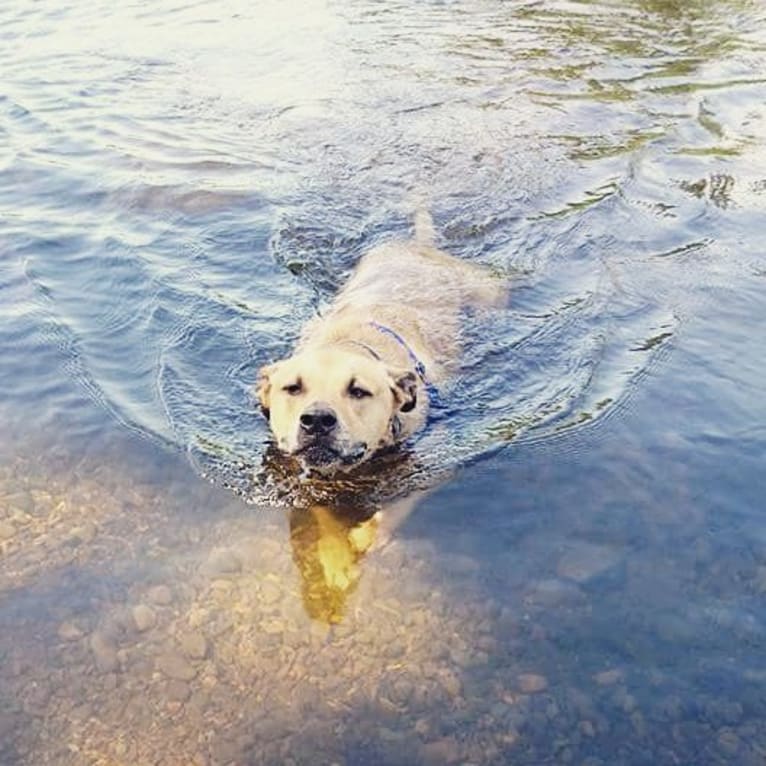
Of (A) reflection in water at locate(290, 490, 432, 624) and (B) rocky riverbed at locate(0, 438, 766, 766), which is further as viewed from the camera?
(A) reflection in water at locate(290, 490, 432, 624)

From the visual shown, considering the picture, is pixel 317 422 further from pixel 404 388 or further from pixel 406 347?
pixel 406 347

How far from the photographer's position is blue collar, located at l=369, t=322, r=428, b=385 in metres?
7.07

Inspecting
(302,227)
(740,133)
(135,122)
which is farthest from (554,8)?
(302,227)

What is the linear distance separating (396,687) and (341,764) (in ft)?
1.71

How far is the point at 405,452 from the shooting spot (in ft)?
21.8

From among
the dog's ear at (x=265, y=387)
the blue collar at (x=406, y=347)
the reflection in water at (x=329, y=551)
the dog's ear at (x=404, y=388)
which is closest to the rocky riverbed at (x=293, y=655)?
the reflection in water at (x=329, y=551)

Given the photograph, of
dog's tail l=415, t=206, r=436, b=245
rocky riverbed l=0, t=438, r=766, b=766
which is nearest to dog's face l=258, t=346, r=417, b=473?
rocky riverbed l=0, t=438, r=766, b=766

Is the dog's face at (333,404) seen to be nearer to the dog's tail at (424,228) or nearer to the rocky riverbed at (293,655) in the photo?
the rocky riverbed at (293,655)

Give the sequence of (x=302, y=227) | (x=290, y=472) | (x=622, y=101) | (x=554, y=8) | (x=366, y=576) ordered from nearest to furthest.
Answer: (x=366, y=576) < (x=290, y=472) < (x=302, y=227) < (x=622, y=101) < (x=554, y=8)

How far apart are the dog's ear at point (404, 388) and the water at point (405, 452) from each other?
371 millimetres

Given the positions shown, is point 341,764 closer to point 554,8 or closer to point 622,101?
point 622,101

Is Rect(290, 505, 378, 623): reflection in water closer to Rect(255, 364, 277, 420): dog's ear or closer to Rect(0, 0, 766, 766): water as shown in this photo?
Rect(0, 0, 766, 766): water

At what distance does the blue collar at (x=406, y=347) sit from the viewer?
23.2 ft

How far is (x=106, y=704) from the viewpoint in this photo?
472 cm
